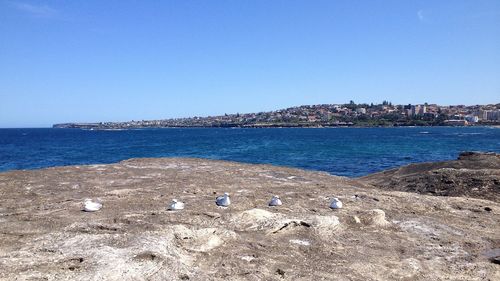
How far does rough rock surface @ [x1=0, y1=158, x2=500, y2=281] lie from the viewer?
772 centimetres

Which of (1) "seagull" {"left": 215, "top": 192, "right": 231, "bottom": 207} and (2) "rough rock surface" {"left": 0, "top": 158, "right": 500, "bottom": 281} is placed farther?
(1) "seagull" {"left": 215, "top": 192, "right": 231, "bottom": 207}

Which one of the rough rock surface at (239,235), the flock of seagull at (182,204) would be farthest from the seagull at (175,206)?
the rough rock surface at (239,235)

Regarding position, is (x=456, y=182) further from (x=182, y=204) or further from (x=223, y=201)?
(x=182, y=204)

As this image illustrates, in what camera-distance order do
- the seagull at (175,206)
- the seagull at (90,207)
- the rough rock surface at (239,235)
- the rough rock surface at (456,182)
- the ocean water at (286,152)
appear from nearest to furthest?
1. the rough rock surface at (239,235)
2. the seagull at (90,207)
3. the seagull at (175,206)
4. the rough rock surface at (456,182)
5. the ocean water at (286,152)

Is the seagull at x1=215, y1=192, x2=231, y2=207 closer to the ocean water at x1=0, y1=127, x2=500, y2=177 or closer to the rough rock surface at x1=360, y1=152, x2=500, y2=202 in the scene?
the rough rock surface at x1=360, y1=152, x2=500, y2=202

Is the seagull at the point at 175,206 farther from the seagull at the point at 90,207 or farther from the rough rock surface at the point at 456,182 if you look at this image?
the rough rock surface at the point at 456,182

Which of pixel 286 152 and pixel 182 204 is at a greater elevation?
pixel 182 204

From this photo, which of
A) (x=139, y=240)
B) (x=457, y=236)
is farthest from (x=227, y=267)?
(x=457, y=236)

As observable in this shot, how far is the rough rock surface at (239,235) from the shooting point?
25.3 ft

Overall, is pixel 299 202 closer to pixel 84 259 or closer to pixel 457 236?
pixel 457 236

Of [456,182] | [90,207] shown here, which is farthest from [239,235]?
[456,182]

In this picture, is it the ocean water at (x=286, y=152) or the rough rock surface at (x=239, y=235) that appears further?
the ocean water at (x=286, y=152)

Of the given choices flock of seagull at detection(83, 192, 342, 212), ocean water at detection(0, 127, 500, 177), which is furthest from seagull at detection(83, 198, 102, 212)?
ocean water at detection(0, 127, 500, 177)

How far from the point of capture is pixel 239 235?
387 inches
